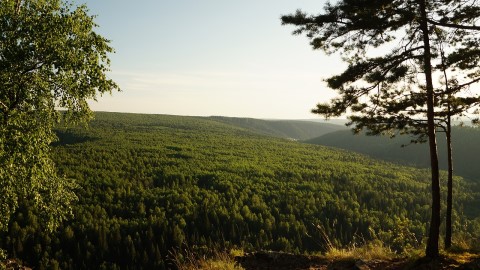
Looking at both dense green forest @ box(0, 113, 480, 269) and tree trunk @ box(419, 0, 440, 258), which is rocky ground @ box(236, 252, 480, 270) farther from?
dense green forest @ box(0, 113, 480, 269)

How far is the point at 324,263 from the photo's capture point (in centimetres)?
1223

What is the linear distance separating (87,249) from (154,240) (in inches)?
379

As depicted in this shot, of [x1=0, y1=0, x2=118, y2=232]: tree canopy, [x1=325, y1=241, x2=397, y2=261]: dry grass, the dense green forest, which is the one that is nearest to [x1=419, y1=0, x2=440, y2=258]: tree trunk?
[x1=325, y1=241, x2=397, y2=261]: dry grass

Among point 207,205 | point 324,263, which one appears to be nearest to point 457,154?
point 207,205

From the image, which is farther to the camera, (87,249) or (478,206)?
(478,206)

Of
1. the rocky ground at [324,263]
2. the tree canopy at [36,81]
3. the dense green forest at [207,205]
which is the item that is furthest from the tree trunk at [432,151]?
the dense green forest at [207,205]

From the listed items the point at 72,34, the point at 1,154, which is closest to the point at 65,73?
the point at 72,34

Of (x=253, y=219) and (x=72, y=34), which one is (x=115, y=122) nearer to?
(x=253, y=219)

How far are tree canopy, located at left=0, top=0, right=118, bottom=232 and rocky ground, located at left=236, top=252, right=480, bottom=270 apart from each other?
27.7ft

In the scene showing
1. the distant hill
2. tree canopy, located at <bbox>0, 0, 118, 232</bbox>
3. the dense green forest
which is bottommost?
the dense green forest

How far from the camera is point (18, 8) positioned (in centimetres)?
1387

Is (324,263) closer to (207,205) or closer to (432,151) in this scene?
(432,151)

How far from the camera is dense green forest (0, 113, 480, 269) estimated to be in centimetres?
5416

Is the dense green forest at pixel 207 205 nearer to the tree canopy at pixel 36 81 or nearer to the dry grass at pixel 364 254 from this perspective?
the dry grass at pixel 364 254
